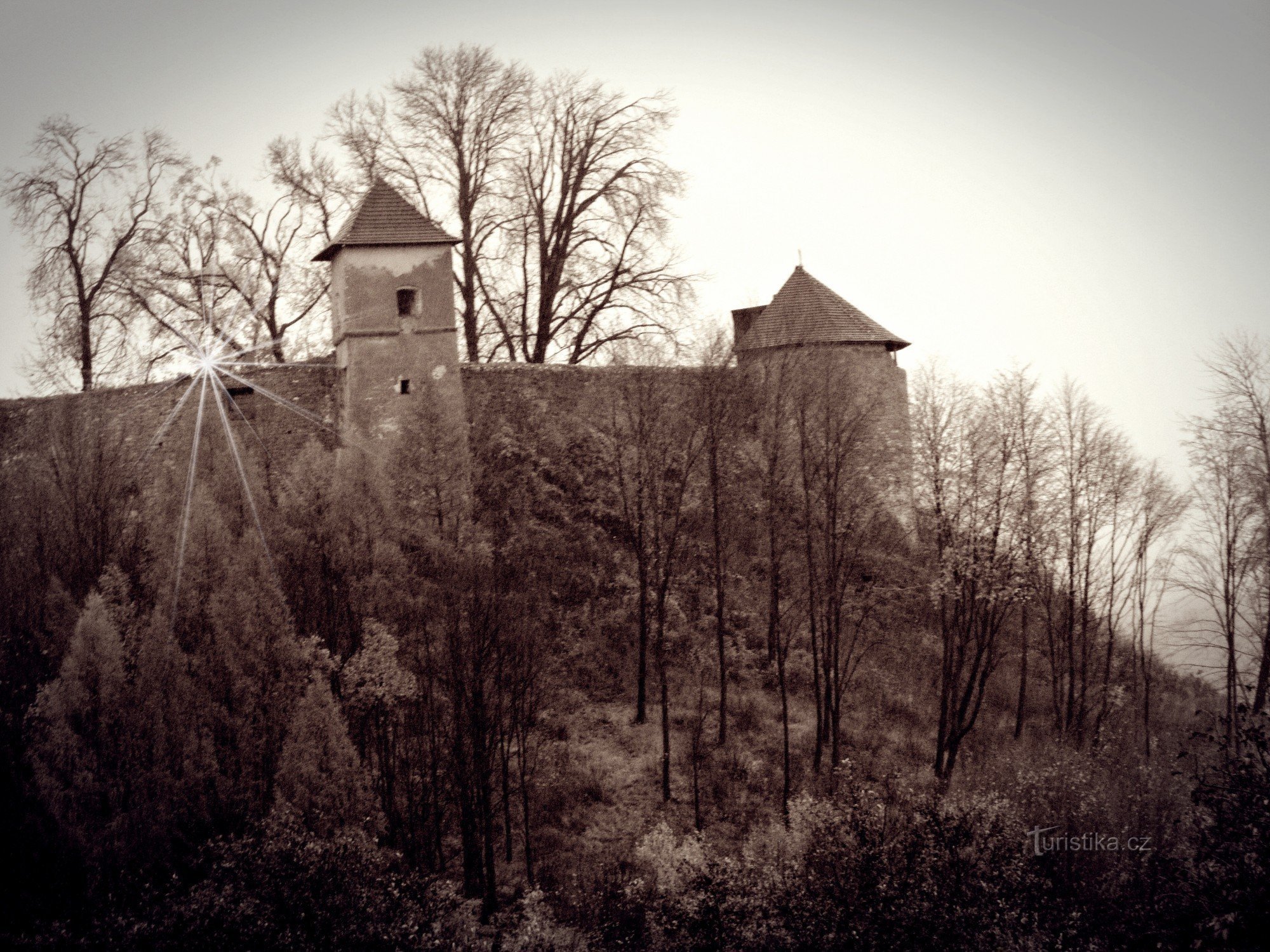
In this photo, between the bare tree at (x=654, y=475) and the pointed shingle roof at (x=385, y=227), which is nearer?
the bare tree at (x=654, y=475)

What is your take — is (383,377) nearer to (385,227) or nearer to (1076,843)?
(385,227)

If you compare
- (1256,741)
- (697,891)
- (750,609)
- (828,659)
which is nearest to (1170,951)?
(1256,741)

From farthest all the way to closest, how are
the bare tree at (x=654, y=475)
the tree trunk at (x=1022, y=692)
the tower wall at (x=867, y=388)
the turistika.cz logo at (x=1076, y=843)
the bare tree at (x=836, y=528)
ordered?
the tower wall at (x=867, y=388), the tree trunk at (x=1022, y=692), the bare tree at (x=654, y=475), the bare tree at (x=836, y=528), the turistika.cz logo at (x=1076, y=843)

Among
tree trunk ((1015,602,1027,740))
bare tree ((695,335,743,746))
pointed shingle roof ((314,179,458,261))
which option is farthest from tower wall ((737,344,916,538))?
pointed shingle roof ((314,179,458,261))

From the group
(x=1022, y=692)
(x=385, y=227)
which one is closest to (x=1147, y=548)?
(x=1022, y=692)

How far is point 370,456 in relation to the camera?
68.4 ft

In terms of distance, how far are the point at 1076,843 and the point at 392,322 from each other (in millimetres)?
15038

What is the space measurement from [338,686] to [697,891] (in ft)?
20.9

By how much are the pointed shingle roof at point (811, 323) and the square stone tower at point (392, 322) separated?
6.77 metres

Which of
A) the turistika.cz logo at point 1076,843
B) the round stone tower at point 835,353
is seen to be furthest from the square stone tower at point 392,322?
the turistika.cz logo at point 1076,843

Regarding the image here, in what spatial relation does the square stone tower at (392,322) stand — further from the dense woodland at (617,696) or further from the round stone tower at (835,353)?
the round stone tower at (835,353)

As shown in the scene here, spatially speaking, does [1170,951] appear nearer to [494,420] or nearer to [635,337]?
[494,420]

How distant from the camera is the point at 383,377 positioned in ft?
73.4

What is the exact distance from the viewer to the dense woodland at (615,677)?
49.5 ft
